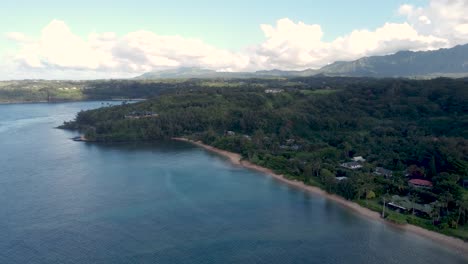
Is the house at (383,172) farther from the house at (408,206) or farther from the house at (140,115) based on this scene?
the house at (140,115)

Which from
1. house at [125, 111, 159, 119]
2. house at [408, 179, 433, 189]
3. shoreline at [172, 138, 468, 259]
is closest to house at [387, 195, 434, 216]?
shoreline at [172, 138, 468, 259]

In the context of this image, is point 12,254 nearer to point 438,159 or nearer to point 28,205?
point 28,205

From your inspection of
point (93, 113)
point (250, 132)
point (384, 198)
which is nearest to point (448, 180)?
point (384, 198)

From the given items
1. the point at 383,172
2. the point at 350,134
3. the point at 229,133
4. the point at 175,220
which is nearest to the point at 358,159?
the point at 383,172

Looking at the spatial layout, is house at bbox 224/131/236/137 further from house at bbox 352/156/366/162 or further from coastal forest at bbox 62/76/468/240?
house at bbox 352/156/366/162

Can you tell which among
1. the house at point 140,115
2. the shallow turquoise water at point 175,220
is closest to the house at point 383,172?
the shallow turquoise water at point 175,220
